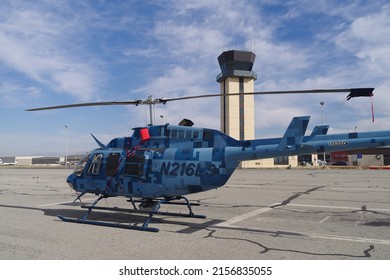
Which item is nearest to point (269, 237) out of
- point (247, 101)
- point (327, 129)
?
point (327, 129)

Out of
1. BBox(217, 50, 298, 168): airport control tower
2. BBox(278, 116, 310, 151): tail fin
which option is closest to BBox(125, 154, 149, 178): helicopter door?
BBox(278, 116, 310, 151): tail fin

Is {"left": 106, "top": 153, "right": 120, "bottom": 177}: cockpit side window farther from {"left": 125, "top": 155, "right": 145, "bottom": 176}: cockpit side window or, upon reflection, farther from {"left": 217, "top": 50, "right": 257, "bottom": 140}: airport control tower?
{"left": 217, "top": 50, "right": 257, "bottom": 140}: airport control tower

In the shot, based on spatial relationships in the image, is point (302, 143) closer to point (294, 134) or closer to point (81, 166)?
point (294, 134)

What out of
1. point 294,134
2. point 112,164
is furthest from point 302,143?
point 112,164

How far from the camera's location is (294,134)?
29.8 ft

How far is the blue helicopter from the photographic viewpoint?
9.05 meters

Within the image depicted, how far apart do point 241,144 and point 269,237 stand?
108 inches

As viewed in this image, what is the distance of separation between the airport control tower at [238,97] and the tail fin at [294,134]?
64.5 m

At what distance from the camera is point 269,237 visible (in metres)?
8.50

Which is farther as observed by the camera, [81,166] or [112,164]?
[81,166]

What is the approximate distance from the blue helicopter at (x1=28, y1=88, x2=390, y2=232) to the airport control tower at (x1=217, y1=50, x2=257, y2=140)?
62964 mm

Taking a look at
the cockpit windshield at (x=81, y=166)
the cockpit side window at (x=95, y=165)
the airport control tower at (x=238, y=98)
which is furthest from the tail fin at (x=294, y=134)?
the airport control tower at (x=238, y=98)

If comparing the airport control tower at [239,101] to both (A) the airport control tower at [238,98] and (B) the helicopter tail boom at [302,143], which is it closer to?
(A) the airport control tower at [238,98]

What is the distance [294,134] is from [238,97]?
64.7 m
